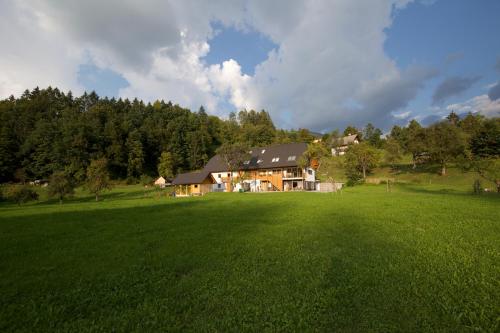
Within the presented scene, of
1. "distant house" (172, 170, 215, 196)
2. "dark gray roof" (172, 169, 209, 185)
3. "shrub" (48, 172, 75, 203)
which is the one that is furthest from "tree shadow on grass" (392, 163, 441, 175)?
"shrub" (48, 172, 75, 203)

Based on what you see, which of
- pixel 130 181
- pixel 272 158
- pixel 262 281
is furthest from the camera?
pixel 130 181

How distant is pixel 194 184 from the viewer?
167ft

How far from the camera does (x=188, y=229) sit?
38.7 feet

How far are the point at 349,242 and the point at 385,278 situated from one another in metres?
3.01

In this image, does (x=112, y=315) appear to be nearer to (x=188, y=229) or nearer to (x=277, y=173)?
(x=188, y=229)

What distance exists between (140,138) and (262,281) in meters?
82.2

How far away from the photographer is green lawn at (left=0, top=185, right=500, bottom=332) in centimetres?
420

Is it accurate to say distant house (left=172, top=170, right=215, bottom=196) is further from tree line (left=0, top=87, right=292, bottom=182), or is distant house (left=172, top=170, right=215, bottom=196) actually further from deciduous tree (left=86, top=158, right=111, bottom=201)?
tree line (left=0, top=87, right=292, bottom=182)

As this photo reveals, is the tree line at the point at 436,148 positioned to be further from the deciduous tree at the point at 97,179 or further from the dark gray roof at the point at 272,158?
the deciduous tree at the point at 97,179

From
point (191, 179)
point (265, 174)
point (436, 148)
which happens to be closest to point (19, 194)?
point (191, 179)

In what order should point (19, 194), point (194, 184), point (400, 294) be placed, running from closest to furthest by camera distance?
point (400, 294) < point (19, 194) < point (194, 184)

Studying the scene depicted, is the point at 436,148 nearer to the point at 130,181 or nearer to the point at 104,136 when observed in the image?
the point at 130,181

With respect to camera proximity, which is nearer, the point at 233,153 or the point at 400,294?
the point at 400,294

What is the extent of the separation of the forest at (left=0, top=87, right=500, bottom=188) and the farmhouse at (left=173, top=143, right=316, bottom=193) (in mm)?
5944
